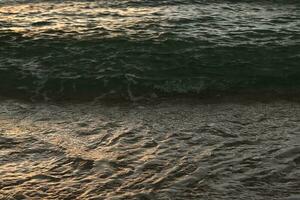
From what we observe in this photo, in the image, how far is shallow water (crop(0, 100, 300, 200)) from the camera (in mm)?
3906

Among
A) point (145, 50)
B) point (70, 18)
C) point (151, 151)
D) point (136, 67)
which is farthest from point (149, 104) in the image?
point (70, 18)

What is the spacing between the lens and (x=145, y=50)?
8484 mm

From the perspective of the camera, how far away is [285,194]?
380cm

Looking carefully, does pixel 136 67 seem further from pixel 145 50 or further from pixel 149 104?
pixel 149 104

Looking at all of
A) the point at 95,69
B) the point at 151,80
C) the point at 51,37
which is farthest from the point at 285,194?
the point at 51,37

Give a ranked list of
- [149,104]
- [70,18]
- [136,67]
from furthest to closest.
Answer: [70,18] < [136,67] < [149,104]

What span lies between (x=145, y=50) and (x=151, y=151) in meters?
4.07

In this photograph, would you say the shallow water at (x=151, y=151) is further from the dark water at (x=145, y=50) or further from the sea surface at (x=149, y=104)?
the dark water at (x=145, y=50)

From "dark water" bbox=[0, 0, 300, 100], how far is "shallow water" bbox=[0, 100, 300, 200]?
0.78 meters

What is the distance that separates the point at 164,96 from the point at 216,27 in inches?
150

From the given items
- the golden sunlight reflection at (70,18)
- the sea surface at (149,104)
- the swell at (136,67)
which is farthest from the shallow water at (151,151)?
the golden sunlight reflection at (70,18)

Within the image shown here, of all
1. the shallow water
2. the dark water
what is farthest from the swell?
the shallow water

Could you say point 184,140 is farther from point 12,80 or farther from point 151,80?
point 12,80

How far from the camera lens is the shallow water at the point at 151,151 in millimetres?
3906
